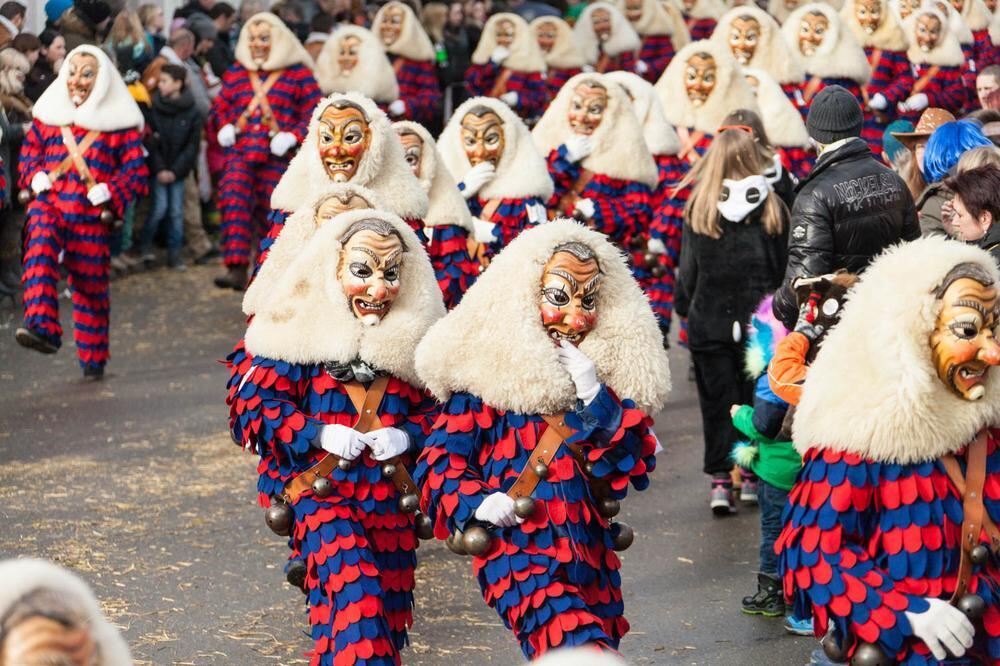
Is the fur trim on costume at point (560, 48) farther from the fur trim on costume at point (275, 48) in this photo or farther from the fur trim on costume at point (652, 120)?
the fur trim on costume at point (652, 120)

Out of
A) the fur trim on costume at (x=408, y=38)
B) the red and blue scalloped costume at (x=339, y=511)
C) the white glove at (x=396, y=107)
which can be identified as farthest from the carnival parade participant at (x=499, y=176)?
the fur trim on costume at (x=408, y=38)

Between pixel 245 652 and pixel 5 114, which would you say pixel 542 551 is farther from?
pixel 5 114

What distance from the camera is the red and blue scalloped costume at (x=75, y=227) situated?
1144 cm

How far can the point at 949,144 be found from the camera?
812cm

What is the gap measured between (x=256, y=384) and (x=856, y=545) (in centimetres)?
219

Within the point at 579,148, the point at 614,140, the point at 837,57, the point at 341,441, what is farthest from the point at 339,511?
the point at 837,57

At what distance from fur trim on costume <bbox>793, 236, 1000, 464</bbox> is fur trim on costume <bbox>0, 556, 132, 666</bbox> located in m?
2.21

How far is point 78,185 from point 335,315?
6.18 metres

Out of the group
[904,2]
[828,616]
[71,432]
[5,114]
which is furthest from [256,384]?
[904,2]

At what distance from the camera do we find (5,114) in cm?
1309

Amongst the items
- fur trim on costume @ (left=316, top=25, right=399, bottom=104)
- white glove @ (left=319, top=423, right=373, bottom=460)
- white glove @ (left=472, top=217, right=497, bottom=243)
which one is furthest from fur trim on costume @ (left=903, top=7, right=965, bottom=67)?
white glove @ (left=319, top=423, right=373, bottom=460)

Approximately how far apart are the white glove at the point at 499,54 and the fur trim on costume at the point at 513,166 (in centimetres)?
842

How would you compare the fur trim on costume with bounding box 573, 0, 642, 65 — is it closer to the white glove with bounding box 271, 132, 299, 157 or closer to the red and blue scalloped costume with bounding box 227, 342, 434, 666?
the white glove with bounding box 271, 132, 299, 157

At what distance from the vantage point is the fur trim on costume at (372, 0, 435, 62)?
673 inches
